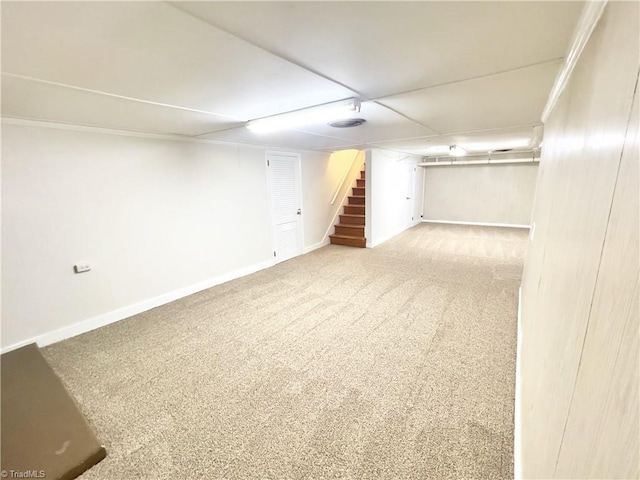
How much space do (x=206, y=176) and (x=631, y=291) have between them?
4.08 meters

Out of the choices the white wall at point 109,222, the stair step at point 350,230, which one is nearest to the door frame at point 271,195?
the white wall at point 109,222

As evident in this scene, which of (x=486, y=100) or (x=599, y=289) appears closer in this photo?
(x=599, y=289)

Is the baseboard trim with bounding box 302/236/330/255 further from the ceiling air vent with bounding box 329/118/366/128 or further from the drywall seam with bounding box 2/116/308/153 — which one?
the ceiling air vent with bounding box 329/118/366/128

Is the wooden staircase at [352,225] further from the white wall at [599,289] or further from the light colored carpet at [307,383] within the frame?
the white wall at [599,289]

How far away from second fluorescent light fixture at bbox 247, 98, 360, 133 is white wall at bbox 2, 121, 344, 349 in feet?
4.61

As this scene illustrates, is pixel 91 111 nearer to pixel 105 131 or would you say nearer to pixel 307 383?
pixel 105 131

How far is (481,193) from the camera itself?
8.11 m

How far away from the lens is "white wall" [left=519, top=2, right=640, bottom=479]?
0.45m

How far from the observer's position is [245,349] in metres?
2.52

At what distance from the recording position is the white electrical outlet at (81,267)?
279cm

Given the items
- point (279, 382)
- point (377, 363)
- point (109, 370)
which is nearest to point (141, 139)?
point (109, 370)

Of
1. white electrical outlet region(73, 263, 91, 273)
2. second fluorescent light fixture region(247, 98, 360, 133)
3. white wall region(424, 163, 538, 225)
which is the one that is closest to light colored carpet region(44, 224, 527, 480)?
white electrical outlet region(73, 263, 91, 273)

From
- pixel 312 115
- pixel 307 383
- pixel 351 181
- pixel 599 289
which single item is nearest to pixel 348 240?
pixel 351 181

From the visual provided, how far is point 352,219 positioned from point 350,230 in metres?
0.34
